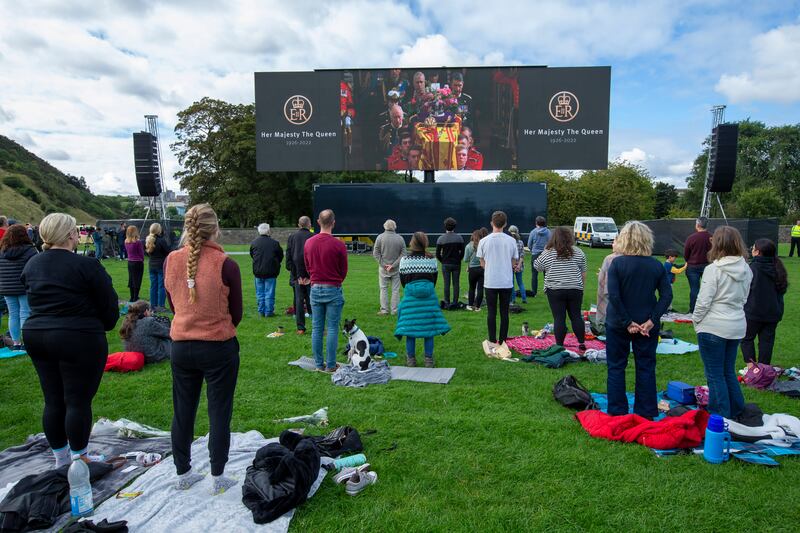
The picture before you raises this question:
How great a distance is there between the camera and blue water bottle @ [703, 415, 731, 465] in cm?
353

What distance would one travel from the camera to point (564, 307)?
647cm

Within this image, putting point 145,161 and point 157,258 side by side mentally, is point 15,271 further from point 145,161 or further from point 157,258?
point 145,161

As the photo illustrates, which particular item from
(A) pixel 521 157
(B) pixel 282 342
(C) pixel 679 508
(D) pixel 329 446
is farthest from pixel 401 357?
(A) pixel 521 157

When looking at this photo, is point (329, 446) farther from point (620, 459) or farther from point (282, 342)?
point (282, 342)

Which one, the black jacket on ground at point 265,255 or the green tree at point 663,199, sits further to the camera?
the green tree at point 663,199

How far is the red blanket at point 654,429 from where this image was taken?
3768 millimetres

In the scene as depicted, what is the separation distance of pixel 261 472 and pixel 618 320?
307 cm

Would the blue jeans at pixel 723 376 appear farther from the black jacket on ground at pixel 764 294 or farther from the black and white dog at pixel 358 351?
the black and white dog at pixel 358 351

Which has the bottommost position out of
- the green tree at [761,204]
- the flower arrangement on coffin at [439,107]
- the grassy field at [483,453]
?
the grassy field at [483,453]

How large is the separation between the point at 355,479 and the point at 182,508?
109 centimetres

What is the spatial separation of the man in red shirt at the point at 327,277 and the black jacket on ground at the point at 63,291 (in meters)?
2.62

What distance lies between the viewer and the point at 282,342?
7.40 m

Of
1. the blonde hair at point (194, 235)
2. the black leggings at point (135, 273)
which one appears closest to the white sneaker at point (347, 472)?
the blonde hair at point (194, 235)

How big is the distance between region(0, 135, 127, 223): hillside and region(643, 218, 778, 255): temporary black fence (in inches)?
1777
